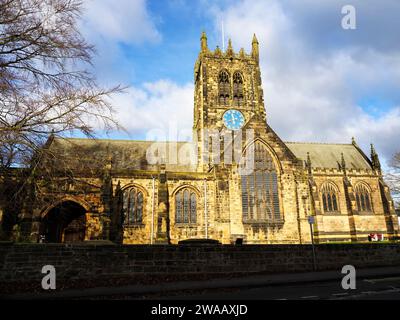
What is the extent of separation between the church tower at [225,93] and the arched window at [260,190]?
22.4ft

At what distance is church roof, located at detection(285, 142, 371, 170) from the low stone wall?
25.1 m

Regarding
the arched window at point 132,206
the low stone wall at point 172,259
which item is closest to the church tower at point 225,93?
the arched window at point 132,206

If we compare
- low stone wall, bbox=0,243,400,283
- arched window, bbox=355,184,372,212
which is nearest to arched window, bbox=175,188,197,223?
low stone wall, bbox=0,243,400,283

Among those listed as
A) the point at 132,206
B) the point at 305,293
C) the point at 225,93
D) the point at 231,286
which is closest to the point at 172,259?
the point at 231,286

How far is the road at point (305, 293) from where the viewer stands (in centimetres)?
884

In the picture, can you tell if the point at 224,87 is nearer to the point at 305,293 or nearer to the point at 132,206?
the point at 132,206

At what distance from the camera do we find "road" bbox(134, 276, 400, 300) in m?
8.84

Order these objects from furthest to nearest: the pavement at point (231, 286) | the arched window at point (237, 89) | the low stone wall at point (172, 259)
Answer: the arched window at point (237, 89), the low stone wall at point (172, 259), the pavement at point (231, 286)

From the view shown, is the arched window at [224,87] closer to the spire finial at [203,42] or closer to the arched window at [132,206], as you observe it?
the spire finial at [203,42]

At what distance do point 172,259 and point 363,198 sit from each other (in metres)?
32.9

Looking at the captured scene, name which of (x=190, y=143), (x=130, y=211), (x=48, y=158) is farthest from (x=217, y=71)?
(x=48, y=158)

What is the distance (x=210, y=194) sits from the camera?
26.6m

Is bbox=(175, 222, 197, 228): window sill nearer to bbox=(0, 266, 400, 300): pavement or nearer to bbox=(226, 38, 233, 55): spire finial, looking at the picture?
bbox=(0, 266, 400, 300): pavement

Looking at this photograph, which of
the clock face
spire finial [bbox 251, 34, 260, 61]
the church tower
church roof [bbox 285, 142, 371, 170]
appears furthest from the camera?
church roof [bbox 285, 142, 371, 170]
